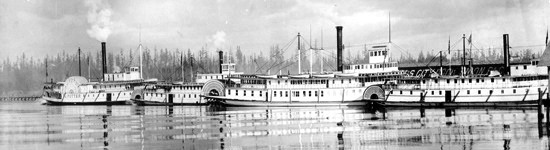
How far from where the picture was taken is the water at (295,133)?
35.1m

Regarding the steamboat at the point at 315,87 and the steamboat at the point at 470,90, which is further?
the steamboat at the point at 315,87

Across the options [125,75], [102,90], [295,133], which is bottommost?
[295,133]

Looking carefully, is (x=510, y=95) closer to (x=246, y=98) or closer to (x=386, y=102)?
(x=386, y=102)

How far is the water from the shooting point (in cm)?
3506

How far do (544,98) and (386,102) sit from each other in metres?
15.6

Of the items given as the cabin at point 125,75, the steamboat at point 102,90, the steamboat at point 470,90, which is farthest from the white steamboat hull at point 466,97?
the cabin at point 125,75

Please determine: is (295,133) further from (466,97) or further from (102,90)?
(102,90)

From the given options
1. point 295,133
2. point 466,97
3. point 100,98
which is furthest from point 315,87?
point 100,98

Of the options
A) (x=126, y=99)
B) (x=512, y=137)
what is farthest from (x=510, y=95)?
(x=126, y=99)

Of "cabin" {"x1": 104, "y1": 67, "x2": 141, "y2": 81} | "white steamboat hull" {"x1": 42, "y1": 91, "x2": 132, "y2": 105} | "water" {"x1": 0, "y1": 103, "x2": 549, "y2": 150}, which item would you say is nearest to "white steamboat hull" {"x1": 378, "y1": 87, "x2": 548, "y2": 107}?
"water" {"x1": 0, "y1": 103, "x2": 549, "y2": 150}

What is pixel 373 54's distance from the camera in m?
75.2

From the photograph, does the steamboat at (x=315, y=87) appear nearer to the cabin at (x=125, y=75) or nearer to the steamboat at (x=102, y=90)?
the steamboat at (x=102, y=90)

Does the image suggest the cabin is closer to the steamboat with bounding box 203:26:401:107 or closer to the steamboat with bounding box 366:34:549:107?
the steamboat with bounding box 203:26:401:107

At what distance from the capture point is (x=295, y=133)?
41250mm
